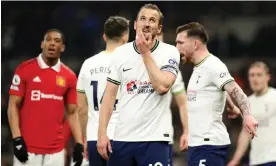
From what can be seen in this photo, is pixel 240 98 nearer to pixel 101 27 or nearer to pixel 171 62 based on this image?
pixel 171 62

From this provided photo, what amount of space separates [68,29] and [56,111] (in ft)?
33.8

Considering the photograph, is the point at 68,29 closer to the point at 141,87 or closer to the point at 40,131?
the point at 40,131

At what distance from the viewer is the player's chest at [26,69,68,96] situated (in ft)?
32.4

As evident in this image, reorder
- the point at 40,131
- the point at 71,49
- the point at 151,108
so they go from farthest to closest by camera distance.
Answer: the point at 71,49 → the point at 40,131 → the point at 151,108

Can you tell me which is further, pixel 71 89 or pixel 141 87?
pixel 71 89

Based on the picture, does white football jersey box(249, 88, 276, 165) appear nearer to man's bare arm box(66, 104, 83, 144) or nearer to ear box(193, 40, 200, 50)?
man's bare arm box(66, 104, 83, 144)

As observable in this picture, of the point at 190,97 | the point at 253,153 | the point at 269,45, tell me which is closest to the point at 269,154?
the point at 253,153

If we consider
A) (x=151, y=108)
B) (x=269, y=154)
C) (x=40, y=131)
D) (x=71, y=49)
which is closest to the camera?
(x=151, y=108)

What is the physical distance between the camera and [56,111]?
9.95 meters

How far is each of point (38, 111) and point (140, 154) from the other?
8.73 ft

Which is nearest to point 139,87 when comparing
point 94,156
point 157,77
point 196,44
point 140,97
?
point 140,97

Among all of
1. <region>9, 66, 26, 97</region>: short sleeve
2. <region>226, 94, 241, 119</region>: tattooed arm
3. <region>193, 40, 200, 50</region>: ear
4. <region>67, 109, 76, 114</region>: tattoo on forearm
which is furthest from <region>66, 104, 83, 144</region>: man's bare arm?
<region>226, 94, 241, 119</region>: tattooed arm

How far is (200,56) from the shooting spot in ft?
29.3

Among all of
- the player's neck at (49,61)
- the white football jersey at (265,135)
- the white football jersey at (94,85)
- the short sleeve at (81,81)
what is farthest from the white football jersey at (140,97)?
the white football jersey at (265,135)
